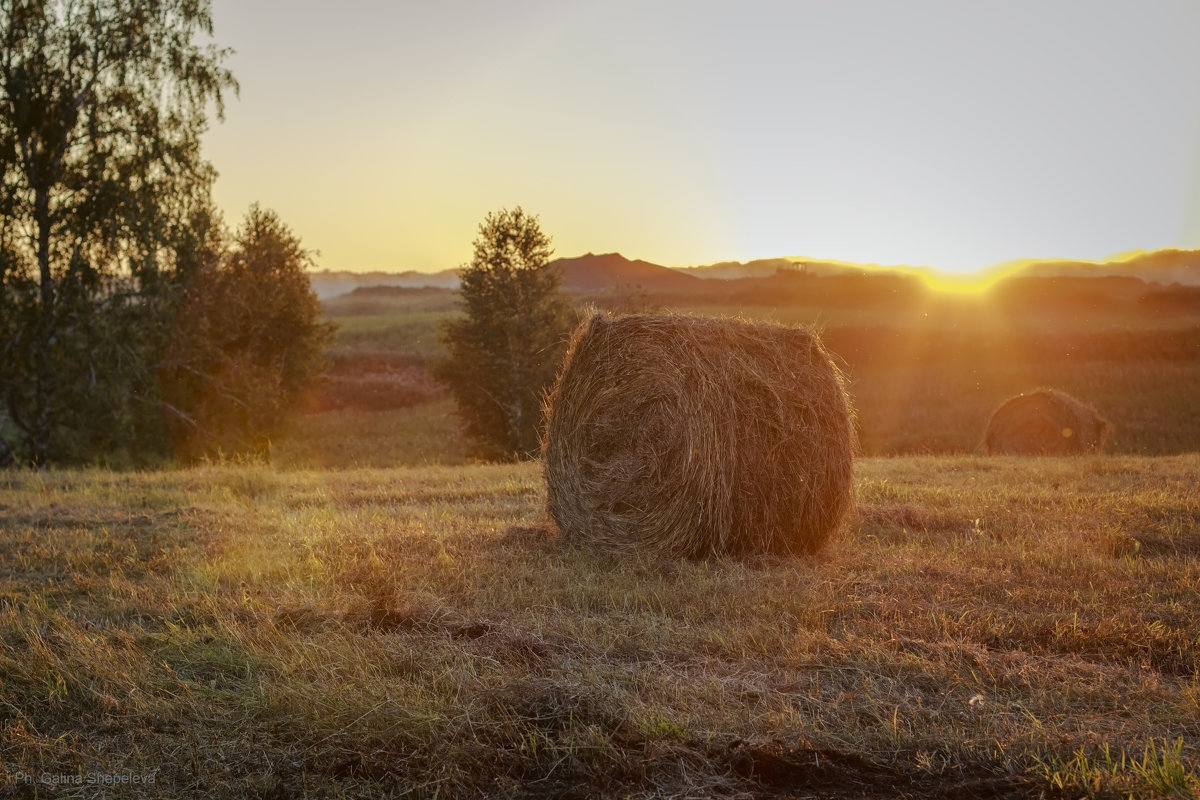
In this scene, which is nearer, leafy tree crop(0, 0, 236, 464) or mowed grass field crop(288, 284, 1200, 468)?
leafy tree crop(0, 0, 236, 464)

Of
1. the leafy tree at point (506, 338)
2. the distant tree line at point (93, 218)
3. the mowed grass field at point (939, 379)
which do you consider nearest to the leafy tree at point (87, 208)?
the distant tree line at point (93, 218)

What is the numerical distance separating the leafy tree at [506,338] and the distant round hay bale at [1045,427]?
12.5 metres

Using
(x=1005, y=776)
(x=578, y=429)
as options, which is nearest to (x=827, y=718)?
(x=1005, y=776)

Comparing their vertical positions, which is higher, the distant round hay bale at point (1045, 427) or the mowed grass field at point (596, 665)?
the mowed grass field at point (596, 665)

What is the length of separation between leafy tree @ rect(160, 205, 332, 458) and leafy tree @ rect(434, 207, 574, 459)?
4.93 metres

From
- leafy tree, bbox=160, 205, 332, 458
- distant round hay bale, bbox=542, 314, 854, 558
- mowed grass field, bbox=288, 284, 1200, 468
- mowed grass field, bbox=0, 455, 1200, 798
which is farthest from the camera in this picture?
mowed grass field, bbox=288, 284, 1200, 468

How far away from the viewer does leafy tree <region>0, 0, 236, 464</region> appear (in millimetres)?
17672

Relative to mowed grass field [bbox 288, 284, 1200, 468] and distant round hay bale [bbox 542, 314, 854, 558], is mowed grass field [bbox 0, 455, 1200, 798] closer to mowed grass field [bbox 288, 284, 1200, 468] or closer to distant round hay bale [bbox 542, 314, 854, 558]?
distant round hay bale [bbox 542, 314, 854, 558]

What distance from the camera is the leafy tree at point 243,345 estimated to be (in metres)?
22.9

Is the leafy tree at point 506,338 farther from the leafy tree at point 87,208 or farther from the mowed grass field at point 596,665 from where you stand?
the mowed grass field at point 596,665

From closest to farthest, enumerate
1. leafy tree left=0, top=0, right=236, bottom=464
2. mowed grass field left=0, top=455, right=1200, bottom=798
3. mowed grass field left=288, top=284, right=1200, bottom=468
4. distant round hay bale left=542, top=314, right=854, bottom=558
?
1. mowed grass field left=0, top=455, right=1200, bottom=798
2. distant round hay bale left=542, top=314, right=854, bottom=558
3. leafy tree left=0, top=0, right=236, bottom=464
4. mowed grass field left=288, top=284, right=1200, bottom=468

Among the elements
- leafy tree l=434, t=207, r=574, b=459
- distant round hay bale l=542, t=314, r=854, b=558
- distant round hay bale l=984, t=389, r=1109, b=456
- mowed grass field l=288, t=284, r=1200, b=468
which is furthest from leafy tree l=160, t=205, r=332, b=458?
distant round hay bale l=984, t=389, r=1109, b=456

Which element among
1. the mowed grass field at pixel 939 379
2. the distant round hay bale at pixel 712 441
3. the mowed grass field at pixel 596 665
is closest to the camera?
the mowed grass field at pixel 596 665

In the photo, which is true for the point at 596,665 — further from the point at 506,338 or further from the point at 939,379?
the point at 939,379
